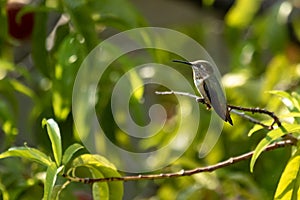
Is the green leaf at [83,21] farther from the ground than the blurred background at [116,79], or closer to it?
farther from the ground

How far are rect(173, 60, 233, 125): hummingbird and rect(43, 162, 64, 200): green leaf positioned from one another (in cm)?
19

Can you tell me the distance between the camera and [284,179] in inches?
34.9

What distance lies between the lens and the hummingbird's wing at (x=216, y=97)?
30.0 inches

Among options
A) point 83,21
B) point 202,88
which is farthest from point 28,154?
point 83,21

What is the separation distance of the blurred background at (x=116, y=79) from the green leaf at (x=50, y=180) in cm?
23

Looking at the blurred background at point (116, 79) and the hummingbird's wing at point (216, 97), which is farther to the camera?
the blurred background at point (116, 79)

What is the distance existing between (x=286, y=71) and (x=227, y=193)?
34cm

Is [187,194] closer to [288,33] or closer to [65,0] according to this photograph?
[65,0]

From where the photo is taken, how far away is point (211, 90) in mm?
771

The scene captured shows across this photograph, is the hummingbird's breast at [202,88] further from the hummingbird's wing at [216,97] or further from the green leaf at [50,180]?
the green leaf at [50,180]

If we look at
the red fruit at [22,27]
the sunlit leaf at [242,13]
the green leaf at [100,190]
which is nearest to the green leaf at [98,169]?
the green leaf at [100,190]

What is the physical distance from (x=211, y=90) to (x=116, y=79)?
0.60 metres

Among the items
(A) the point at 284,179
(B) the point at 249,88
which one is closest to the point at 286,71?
(B) the point at 249,88

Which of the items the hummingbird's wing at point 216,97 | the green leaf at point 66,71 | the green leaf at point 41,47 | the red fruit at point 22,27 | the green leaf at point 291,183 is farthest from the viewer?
the red fruit at point 22,27
